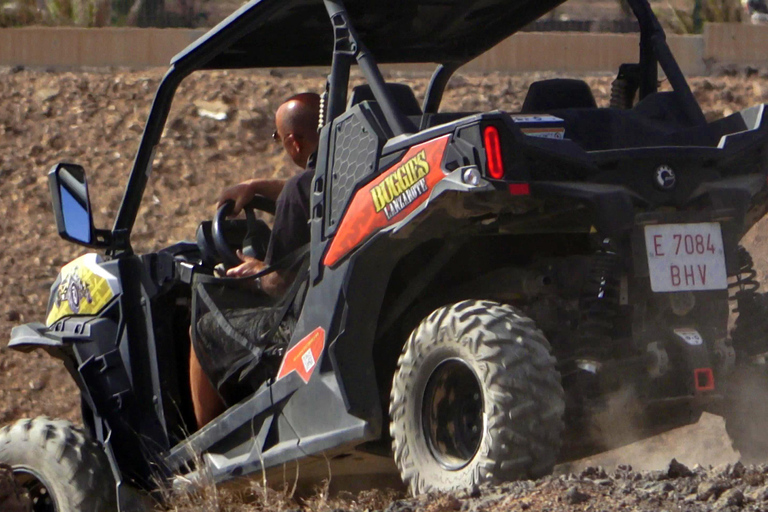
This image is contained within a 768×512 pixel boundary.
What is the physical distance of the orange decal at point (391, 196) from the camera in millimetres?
3705

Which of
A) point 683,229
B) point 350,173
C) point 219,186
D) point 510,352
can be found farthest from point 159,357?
point 219,186

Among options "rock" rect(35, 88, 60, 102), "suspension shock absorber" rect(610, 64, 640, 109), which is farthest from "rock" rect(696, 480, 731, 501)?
"rock" rect(35, 88, 60, 102)

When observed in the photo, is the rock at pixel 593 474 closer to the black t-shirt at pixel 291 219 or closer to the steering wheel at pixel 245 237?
the black t-shirt at pixel 291 219

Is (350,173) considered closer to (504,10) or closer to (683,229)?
(683,229)

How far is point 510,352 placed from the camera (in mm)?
3707

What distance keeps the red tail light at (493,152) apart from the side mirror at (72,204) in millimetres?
2147

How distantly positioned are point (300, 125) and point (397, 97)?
786 millimetres

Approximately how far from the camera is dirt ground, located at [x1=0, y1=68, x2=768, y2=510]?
1002 centimetres

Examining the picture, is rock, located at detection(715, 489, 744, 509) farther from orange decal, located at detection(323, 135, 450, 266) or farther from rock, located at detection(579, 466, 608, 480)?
orange decal, located at detection(323, 135, 450, 266)

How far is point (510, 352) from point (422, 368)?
0.35 meters

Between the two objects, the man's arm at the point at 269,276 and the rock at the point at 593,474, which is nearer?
the rock at the point at 593,474

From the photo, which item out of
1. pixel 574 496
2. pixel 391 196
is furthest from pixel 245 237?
pixel 574 496

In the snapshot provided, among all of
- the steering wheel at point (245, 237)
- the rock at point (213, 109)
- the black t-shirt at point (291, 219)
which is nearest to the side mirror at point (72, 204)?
the steering wheel at point (245, 237)

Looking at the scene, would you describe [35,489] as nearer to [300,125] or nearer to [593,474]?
[300,125]
